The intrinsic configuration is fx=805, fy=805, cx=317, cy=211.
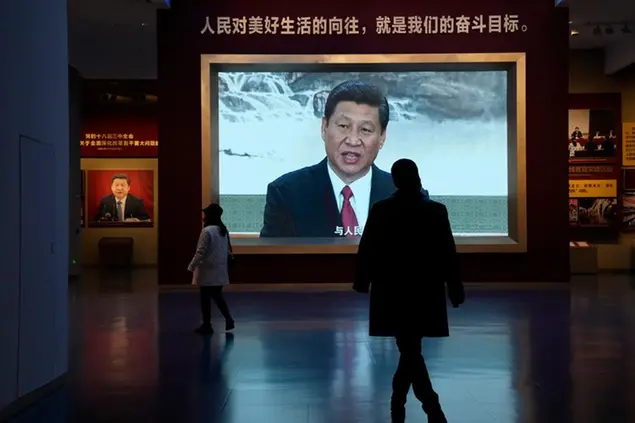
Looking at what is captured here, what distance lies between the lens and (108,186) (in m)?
23.7

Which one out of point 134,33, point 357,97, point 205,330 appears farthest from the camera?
point 134,33

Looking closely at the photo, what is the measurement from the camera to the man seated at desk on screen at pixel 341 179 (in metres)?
15.1

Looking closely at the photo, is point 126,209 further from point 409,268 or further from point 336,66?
point 409,268

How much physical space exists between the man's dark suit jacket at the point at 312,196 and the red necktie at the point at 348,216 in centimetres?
11

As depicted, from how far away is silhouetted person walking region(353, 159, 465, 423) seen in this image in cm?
503

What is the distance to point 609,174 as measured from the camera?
63.8 feet

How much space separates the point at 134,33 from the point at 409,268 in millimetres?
Answer: 13767

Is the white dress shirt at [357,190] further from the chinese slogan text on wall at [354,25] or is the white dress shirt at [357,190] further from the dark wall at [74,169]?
the dark wall at [74,169]

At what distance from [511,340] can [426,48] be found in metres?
7.57

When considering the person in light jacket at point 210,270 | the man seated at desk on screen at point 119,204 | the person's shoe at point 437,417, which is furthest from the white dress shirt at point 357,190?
the man seated at desk on screen at point 119,204

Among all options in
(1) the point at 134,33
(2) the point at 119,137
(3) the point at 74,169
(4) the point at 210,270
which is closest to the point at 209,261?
(4) the point at 210,270

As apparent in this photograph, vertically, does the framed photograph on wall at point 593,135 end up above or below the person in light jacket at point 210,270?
above

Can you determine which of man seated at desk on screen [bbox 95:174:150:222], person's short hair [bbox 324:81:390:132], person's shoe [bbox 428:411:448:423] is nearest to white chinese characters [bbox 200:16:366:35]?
person's short hair [bbox 324:81:390:132]

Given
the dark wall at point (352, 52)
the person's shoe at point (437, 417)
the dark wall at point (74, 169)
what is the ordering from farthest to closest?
the dark wall at point (74, 169) → the dark wall at point (352, 52) → the person's shoe at point (437, 417)
